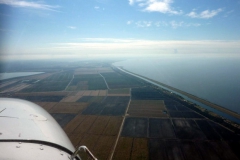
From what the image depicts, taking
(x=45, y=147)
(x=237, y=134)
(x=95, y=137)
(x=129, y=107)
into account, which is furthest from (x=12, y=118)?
(x=129, y=107)

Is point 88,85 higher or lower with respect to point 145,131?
lower

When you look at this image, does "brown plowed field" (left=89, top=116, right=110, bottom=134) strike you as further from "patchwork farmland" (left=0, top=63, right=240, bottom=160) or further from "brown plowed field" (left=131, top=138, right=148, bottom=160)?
"brown plowed field" (left=131, top=138, right=148, bottom=160)

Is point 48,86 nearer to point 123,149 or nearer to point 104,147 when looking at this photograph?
point 104,147

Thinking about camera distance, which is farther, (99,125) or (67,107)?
(67,107)

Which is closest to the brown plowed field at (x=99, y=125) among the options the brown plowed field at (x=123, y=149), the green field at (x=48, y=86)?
the brown plowed field at (x=123, y=149)

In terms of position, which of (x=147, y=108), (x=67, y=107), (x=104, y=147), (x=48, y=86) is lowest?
(x=48, y=86)

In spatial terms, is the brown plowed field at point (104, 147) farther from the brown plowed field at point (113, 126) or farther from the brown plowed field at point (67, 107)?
the brown plowed field at point (67, 107)

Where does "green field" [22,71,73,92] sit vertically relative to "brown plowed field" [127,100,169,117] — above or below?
below

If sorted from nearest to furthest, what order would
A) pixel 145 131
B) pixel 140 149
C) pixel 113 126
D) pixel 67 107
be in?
pixel 140 149 < pixel 145 131 < pixel 113 126 < pixel 67 107

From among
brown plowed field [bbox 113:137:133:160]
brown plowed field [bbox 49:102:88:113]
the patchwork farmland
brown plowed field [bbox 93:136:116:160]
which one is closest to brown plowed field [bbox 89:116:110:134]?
the patchwork farmland

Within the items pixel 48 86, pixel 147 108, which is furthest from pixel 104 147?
pixel 48 86

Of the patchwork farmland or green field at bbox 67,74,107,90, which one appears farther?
green field at bbox 67,74,107,90
